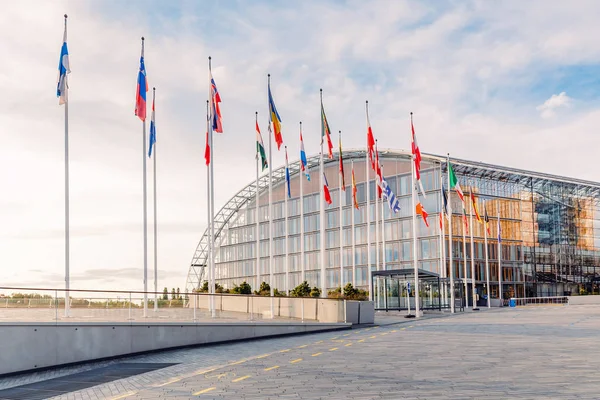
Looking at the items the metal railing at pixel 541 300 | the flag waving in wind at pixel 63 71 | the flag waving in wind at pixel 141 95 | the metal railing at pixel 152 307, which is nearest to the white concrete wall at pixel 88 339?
the metal railing at pixel 152 307

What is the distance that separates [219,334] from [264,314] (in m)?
3.16

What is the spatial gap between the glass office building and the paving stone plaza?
54.5 metres

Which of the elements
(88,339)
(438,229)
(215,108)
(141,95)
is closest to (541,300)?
(438,229)

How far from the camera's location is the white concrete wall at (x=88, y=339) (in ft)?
56.7

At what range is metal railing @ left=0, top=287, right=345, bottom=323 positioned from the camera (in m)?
18.1

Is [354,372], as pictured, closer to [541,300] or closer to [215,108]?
[215,108]

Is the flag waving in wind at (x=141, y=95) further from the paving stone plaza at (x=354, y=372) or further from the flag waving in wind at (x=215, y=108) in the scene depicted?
the paving stone plaza at (x=354, y=372)

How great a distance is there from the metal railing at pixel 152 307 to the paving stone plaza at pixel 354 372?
1.34 metres

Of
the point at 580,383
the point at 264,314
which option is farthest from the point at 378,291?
the point at 580,383

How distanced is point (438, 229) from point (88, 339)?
6544 cm

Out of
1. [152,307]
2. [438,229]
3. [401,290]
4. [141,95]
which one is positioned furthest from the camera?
[438,229]

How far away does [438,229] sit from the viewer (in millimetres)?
81312

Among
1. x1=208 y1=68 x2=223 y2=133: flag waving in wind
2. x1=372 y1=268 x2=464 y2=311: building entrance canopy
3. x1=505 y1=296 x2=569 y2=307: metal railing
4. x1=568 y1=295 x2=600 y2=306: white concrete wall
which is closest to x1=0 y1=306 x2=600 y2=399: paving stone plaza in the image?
x1=208 y1=68 x2=223 y2=133: flag waving in wind

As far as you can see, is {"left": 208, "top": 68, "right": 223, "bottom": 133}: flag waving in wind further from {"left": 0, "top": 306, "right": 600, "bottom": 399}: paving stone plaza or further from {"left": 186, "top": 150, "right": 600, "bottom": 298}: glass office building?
{"left": 186, "top": 150, "right": 600, "bottom": 298}: glass office building
